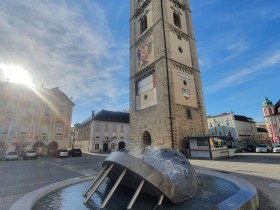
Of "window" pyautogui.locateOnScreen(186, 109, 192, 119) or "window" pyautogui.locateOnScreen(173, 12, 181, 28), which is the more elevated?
"window" pyautogui.locateOnScreen(173, 12, 181, 28)

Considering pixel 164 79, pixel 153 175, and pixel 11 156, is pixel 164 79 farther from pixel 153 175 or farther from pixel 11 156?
pixel 11 156

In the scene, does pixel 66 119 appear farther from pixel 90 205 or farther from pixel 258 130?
pixel 258 130

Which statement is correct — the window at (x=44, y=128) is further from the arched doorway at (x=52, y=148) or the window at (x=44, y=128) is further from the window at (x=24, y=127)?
the arched doorway at (x=52, y=148)

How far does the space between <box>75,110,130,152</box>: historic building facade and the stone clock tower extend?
24567 millimetres

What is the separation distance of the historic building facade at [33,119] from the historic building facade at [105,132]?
9.58 m

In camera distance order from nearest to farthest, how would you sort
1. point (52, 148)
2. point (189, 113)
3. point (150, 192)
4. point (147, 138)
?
point (150, 192) → point (189, 113) → point (147, 138) → point (52, 148)

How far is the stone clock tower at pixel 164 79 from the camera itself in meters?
20.0

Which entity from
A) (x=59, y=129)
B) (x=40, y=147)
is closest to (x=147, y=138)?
(x=59, y=129)

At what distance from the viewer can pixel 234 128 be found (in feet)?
192

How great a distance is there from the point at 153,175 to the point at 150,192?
0.86m

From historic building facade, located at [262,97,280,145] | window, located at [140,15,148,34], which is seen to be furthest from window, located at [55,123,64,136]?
historic building facade, located at [262,97,280,145]

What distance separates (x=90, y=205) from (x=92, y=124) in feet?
142

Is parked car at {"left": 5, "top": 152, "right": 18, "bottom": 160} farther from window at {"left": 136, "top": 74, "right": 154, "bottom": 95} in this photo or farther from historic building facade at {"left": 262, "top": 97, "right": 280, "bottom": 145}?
historic building facade at {"left": 262, "top": 97, "right": 280, "bottom": 145}

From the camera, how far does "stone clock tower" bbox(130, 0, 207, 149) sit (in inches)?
786
